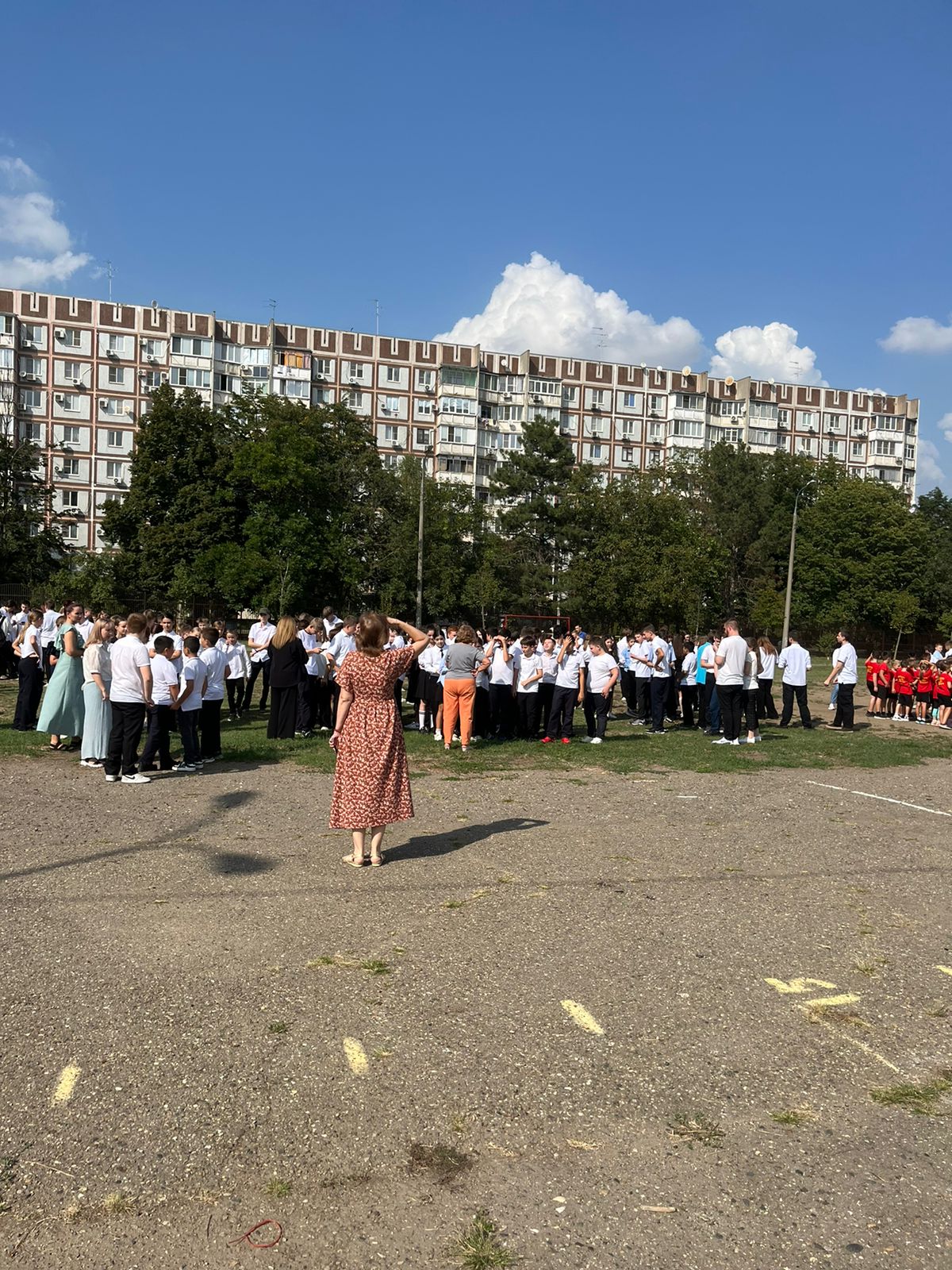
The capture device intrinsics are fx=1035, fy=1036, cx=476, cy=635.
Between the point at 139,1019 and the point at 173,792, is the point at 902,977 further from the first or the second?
the point at 173,792

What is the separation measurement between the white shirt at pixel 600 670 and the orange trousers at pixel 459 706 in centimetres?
236

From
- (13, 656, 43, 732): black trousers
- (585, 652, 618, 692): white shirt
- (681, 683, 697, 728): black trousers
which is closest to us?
(585, 652, 618, 692): white shirt

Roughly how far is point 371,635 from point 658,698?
1196 centimetres

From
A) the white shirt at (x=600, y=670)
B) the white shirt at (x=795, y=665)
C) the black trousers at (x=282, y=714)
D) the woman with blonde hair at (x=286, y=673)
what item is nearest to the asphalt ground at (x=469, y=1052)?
the woman with blonde hair at (x=286, y=673)

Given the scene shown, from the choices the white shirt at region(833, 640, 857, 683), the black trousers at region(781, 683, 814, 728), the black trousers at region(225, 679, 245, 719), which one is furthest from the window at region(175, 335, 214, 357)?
the white shirt at region(833, 640, 857, 683)

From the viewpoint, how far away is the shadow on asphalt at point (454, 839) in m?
8.49

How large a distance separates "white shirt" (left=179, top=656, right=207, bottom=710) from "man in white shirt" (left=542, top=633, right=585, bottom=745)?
5.86 m

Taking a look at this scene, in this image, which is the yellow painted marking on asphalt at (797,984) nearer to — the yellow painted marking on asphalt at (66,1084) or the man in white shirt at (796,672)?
the yellow painted marking on asphalt at (66,1084)

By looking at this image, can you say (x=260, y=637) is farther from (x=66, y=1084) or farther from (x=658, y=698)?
(x=66, y=1084)

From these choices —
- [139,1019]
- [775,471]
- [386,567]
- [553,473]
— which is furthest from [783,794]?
[775,471]

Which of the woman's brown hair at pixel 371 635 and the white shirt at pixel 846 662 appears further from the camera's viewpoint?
the white shirt at pixel 846 662

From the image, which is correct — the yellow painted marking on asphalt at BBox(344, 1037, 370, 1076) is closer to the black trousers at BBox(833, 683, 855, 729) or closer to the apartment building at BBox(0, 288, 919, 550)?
the black trousers at BBox(833, 683, 855, 729)

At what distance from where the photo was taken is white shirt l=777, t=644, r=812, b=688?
770 inches

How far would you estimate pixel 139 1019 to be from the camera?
16.2 ft
